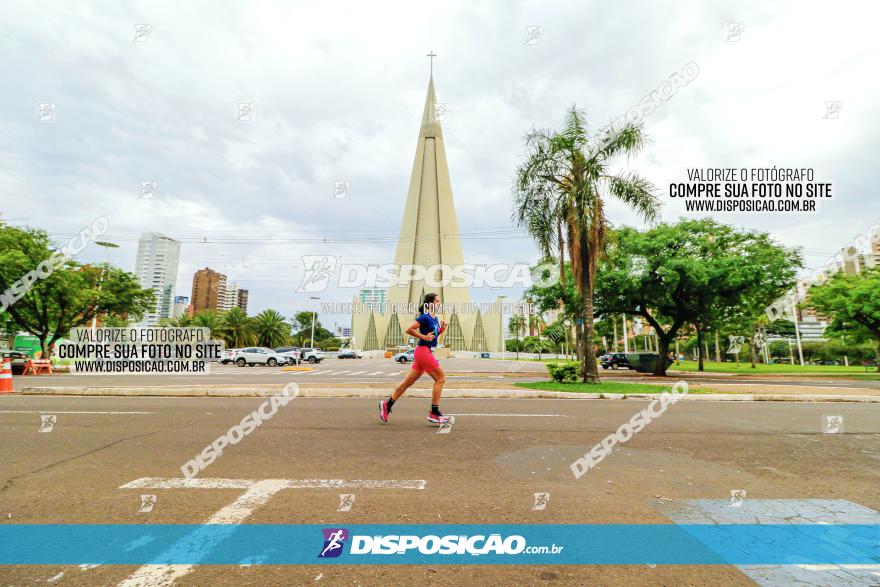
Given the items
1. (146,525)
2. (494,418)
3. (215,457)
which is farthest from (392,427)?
(146,525)

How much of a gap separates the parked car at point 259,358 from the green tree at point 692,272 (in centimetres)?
2342

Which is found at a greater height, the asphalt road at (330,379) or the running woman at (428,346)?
the running woman at (428,346)

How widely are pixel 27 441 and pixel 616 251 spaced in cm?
2290

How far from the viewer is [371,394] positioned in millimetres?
11172

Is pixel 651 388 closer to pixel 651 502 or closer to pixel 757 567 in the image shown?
pixel 651 502

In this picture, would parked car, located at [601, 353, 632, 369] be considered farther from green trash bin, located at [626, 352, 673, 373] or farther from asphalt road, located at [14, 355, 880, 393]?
asphalt road, located at [14, 355, 880, 393]

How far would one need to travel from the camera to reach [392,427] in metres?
6.57
